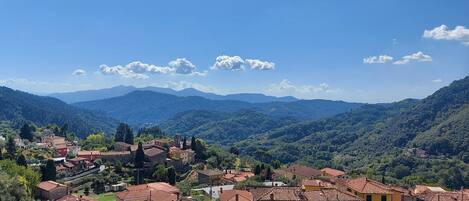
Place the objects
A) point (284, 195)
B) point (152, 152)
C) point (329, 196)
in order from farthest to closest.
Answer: point (152, 152) < point (329, 196) < point (284, 195)

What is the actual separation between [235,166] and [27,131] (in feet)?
163

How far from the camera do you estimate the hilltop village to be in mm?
47125

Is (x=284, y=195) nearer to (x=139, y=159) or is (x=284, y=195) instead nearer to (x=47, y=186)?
(x=47, y=186)

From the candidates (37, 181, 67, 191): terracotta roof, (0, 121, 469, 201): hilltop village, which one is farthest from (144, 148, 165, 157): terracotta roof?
(37, 181, 67, 191): terracotta roof

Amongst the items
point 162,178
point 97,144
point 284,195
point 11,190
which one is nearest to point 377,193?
point 284,195

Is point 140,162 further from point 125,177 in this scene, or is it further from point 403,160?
point 403,160

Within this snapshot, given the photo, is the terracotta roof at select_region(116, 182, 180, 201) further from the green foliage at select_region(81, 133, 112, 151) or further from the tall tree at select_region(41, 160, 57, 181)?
the green foliage at select_region(81, 133, 112, 151)

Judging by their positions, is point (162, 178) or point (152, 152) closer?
point (162, 178)

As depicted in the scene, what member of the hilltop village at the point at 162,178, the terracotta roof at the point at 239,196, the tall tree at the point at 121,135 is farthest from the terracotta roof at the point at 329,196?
the tall tree at the point at 121,135

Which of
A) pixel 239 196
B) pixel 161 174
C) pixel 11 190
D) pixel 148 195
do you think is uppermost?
pixel 11 190

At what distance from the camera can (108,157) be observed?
89.7m

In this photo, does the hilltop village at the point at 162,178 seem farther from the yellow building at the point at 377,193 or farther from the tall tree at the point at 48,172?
the tall tree at the point at 48,172

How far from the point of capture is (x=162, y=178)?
78.4 meters

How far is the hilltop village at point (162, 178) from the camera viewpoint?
155ft
